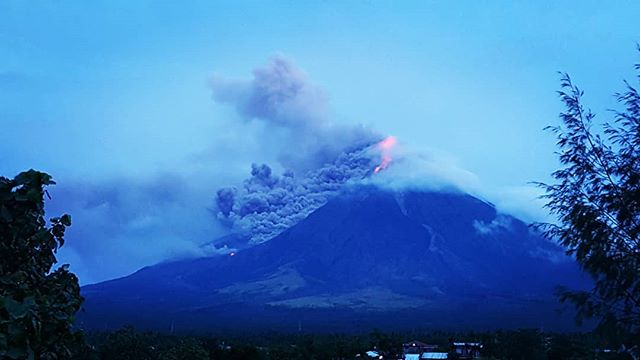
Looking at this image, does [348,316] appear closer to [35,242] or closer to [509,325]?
[509,325]

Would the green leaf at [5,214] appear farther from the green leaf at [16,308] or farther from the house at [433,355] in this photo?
the house at [433,355]

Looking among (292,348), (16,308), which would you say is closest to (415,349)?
(292,348)

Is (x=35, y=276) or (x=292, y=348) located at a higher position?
(x=35, y=276)

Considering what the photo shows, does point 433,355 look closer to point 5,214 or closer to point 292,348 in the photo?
point 292,348

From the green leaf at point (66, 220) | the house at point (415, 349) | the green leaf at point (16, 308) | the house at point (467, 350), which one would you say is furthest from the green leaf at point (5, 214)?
the house at point (415, 349)

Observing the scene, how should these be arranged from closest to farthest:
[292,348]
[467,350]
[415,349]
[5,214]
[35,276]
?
[5,214]
[35,276]
[292,348]
[467,350]
[415,349]

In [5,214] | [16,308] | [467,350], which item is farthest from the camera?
[467,350]

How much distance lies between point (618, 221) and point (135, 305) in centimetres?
18987

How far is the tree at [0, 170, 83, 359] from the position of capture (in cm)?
405

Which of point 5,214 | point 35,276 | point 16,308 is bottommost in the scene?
point 16,308

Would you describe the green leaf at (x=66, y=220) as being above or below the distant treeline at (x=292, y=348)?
above

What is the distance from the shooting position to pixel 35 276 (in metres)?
4.95

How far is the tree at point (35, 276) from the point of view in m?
4.05

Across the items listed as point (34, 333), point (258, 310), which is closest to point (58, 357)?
point (34, 333)
